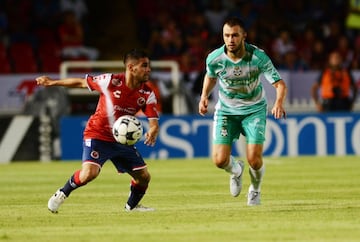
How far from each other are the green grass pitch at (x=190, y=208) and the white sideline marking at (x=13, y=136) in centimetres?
233

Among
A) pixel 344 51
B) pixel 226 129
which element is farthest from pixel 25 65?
pixel 226 129

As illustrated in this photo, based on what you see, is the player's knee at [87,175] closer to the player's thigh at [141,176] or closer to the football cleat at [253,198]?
the player's thigh at [141,176]

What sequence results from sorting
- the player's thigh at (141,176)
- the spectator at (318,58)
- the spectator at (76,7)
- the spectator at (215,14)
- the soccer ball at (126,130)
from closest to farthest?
the soccer ball at (126,130) → the player's thigh at (141,176) → the spectator at (318,58) → the spectator at (76,7) → the spectator at (215,14)

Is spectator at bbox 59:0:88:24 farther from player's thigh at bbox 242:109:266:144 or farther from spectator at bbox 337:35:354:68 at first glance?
player's thigh at bbox 242:109:266:144

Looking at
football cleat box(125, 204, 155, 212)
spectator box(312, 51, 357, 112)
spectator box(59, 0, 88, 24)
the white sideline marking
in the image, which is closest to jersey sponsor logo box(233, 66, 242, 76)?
football cleat box(125, 204, 155, 212)

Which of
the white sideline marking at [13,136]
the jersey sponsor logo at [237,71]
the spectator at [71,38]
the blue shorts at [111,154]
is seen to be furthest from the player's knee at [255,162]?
the spectator at [71,38]

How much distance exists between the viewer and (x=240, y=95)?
13.2 meters

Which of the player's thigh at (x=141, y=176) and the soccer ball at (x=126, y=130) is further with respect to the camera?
the player's thigh at (x=141, y=176)

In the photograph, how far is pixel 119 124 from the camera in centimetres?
1230

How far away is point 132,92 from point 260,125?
1586 mm

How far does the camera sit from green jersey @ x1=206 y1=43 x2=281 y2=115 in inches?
512

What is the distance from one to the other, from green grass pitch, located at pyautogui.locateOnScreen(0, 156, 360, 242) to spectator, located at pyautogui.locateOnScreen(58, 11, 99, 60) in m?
7.45

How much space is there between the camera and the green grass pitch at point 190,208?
10508 mm

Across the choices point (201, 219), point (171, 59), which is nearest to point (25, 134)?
point (171, 59)
